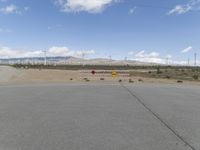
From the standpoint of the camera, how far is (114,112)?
35.5ft

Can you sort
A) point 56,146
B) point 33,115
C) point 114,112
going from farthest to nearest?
point 114,112, point 33,115, point 56,146

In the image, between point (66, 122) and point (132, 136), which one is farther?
point (66, 122)

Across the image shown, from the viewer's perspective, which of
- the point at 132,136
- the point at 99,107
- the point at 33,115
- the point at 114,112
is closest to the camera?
the point at 132,136

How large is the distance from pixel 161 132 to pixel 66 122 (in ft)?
8.25

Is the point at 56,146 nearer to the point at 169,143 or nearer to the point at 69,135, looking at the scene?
the point at 69,135

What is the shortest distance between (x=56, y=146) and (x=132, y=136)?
1742 mm

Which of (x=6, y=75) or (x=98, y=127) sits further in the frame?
(x=6, y=75)

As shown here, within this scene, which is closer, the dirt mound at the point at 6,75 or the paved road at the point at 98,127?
the paved road at the point at 98,127

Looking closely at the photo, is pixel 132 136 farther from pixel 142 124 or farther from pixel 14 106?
pixel 14 106

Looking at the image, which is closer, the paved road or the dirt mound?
the paved road

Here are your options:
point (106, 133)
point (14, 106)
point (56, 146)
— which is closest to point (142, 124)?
point (106, 133)

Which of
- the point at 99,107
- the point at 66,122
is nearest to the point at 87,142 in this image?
the point at 66,122

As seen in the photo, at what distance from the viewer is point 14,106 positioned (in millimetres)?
12141

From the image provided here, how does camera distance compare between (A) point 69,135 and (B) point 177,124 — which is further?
(B) point 177,124
